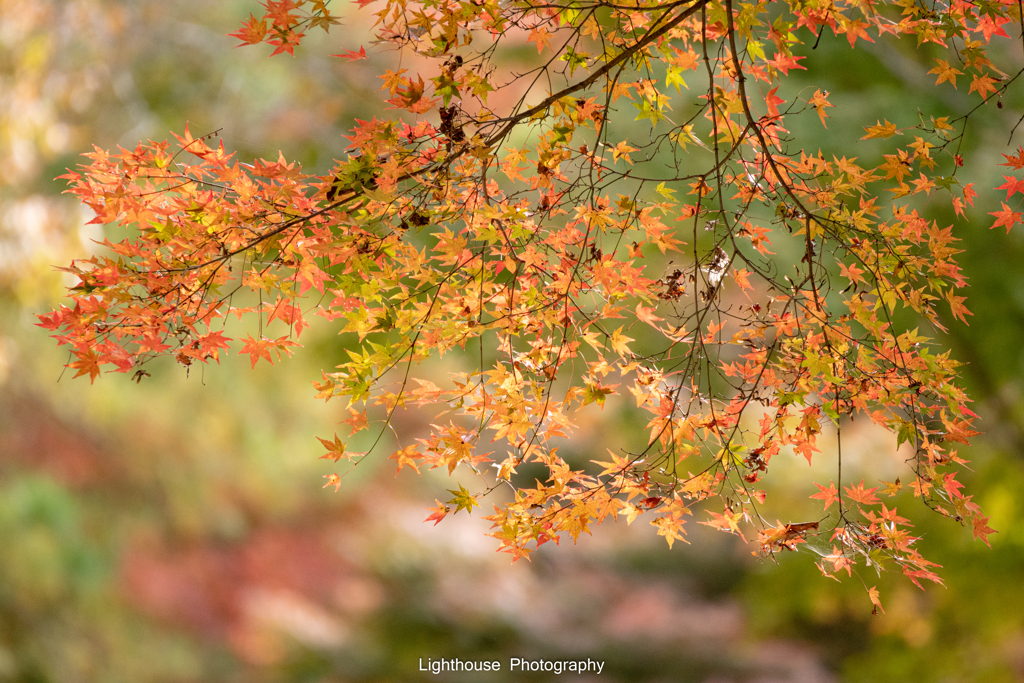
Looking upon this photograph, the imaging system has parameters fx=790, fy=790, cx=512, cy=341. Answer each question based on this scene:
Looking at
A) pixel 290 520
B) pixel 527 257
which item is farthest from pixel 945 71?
pixel 290 520

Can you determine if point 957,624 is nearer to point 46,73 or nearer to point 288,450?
point 288,450

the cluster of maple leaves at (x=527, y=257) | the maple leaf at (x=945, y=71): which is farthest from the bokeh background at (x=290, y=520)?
the cluster of maple leaves at (x=527, y=257)

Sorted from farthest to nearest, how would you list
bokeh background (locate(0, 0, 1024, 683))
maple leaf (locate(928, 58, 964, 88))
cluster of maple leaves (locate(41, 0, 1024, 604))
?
bokeh background (locate(0, 0, 1024, 683)), maple leaf (locate(928, 58, 964, 88)), cluster of maple leaves (locate(41, 0, 1024, 604))

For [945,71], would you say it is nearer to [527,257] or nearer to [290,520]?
[527,257]

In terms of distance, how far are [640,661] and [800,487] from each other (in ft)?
4.77

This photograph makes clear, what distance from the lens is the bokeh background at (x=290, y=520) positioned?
2.83 m

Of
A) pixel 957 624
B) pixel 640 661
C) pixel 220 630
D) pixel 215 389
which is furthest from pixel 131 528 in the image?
pixel 957 624

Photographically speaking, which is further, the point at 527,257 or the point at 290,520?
the point at 290,520

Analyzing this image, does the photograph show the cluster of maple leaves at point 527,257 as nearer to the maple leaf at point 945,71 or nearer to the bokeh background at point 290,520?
the maple leaf at point 945,71

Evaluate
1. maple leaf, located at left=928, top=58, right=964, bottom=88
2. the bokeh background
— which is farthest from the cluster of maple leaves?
the bokeh background

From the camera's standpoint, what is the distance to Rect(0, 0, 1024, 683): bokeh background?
2.83 metres

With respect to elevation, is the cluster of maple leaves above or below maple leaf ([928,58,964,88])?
below

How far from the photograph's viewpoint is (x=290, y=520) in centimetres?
639

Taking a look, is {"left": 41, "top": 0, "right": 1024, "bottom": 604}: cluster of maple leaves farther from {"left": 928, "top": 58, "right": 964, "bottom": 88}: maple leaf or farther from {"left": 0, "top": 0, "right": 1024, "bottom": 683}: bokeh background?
{"left": 0, "top": 0, "right": 1024, "bottom": 683}: bokeh background
